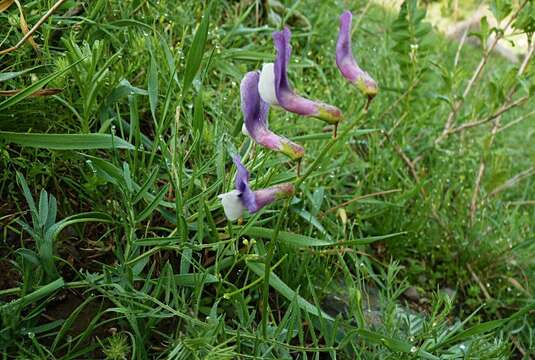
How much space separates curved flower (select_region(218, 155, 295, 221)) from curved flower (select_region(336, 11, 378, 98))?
0.59 feet

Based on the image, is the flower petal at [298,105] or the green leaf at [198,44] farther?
the green leaf at [198,44]

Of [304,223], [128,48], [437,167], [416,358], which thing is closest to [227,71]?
[128,48]

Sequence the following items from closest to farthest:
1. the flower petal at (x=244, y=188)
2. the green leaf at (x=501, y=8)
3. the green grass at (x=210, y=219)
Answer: the flower petal at (x=244, y=188) < the green grass at (x=210, y=219) < the green leaf at (x=501, y=8)

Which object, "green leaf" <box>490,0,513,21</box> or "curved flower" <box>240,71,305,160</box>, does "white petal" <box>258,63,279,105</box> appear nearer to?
"curved flower" <box>240,71,305,160</box>

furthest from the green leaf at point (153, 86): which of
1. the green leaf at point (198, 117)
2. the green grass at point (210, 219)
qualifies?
the green leaf at point (198, 117)

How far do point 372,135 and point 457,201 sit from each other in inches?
12.4

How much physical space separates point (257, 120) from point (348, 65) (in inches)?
6.3

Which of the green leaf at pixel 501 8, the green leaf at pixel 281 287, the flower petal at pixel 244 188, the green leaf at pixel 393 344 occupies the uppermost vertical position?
the green leaf at pixel 501 8

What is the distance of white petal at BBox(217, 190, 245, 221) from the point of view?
1023mm

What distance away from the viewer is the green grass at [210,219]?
3.93 feet

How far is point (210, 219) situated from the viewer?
1211mm

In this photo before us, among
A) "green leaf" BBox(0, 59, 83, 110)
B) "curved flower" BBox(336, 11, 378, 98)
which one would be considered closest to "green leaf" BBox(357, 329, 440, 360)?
"curved flower" BBox(336, 11, 378, 98)

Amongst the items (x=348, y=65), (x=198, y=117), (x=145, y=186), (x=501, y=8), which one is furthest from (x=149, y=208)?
(x=501, y=8)

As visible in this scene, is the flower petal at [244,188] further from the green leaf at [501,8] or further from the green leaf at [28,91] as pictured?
the green leaf at [501,8]
